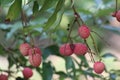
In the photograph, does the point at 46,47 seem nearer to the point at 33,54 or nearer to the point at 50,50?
the point at 50,50

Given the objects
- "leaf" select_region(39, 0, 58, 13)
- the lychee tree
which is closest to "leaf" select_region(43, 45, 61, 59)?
the lychee tree

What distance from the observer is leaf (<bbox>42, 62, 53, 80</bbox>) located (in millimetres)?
1241

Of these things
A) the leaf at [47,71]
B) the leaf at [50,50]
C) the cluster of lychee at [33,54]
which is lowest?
the leaf at [47,71]

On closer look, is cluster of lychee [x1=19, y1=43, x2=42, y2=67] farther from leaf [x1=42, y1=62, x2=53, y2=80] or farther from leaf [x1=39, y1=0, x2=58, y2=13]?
leaf [x1=42, y1=62, x2=53, y2=80]

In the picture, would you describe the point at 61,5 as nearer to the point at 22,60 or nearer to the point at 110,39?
the point at 22,60

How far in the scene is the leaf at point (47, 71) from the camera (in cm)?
124

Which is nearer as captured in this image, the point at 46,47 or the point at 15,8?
the point at 15,8

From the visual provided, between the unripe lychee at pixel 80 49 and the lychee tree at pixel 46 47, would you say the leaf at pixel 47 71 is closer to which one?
the lychee tree at pixel 46 47

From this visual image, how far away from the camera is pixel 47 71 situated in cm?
126

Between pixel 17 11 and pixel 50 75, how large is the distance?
1.35 feet

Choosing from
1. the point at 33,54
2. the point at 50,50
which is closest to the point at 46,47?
the point at 50,50

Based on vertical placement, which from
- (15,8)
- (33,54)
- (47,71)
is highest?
(15,8)

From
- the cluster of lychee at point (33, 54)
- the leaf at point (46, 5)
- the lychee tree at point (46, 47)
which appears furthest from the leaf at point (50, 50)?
the leaf at point (46, 5)

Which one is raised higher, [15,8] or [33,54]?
[15,8]
